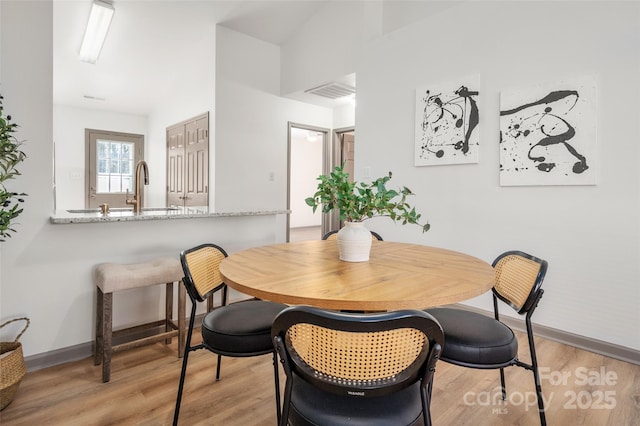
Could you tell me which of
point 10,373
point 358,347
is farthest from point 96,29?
point 358,347

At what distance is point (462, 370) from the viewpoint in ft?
7.13

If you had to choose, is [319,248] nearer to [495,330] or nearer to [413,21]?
[495,330]

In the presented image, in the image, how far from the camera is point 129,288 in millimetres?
2105

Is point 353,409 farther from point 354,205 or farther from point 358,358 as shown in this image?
point 354,205

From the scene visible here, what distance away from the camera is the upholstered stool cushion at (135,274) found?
203 centimetres

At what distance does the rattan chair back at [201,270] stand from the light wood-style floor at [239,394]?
62 centimetres

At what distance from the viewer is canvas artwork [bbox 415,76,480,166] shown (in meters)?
3.01

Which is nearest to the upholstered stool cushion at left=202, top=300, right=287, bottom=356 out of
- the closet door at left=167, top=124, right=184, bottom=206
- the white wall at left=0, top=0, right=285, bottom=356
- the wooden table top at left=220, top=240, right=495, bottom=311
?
the wooden table top at left=220, top=240, right=495, bottom=311

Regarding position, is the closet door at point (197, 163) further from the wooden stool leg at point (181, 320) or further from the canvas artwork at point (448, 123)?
the canvas artwork at point (448, 123)

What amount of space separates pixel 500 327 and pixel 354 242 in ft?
2.35

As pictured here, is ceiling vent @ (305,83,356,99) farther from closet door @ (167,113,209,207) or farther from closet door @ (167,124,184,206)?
closet door @ (167,124,184,206)

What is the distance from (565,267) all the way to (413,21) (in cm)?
258

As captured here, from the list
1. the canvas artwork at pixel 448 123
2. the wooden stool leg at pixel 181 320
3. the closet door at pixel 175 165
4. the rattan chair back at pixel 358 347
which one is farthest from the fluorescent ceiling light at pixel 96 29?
the rattan chair back at pixel 358 347

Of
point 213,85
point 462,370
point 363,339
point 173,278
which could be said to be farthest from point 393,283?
point 213,85
